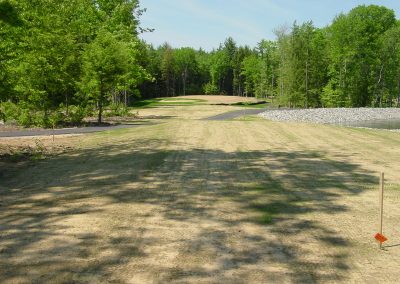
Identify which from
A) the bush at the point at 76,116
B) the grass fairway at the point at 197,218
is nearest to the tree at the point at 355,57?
the bush at the point at 76,116

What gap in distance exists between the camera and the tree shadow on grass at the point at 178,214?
18.6 feet

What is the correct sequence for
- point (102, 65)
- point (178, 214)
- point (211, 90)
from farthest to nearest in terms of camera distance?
point (211, 90) → point (102, 65) → point (178, 214)

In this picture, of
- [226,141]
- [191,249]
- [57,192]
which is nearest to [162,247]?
[191,249]

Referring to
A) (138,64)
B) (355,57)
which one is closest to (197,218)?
(138,64)

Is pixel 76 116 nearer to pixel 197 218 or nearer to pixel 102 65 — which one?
pixel 102 65

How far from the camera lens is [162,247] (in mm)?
6391

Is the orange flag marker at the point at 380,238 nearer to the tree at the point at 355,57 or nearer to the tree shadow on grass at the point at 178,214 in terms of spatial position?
the tree shadow on grass at the point at 178,214

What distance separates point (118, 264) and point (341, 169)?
365 inches

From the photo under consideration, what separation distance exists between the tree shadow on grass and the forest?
22.4ft

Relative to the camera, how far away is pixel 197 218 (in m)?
7.85

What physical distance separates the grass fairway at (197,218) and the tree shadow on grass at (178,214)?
0.09 ft

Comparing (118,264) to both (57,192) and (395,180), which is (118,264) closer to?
(57,192)

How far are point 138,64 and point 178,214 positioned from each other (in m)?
48.3

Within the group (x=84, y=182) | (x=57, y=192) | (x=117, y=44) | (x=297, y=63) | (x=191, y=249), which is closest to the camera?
(x=191, y=249)
